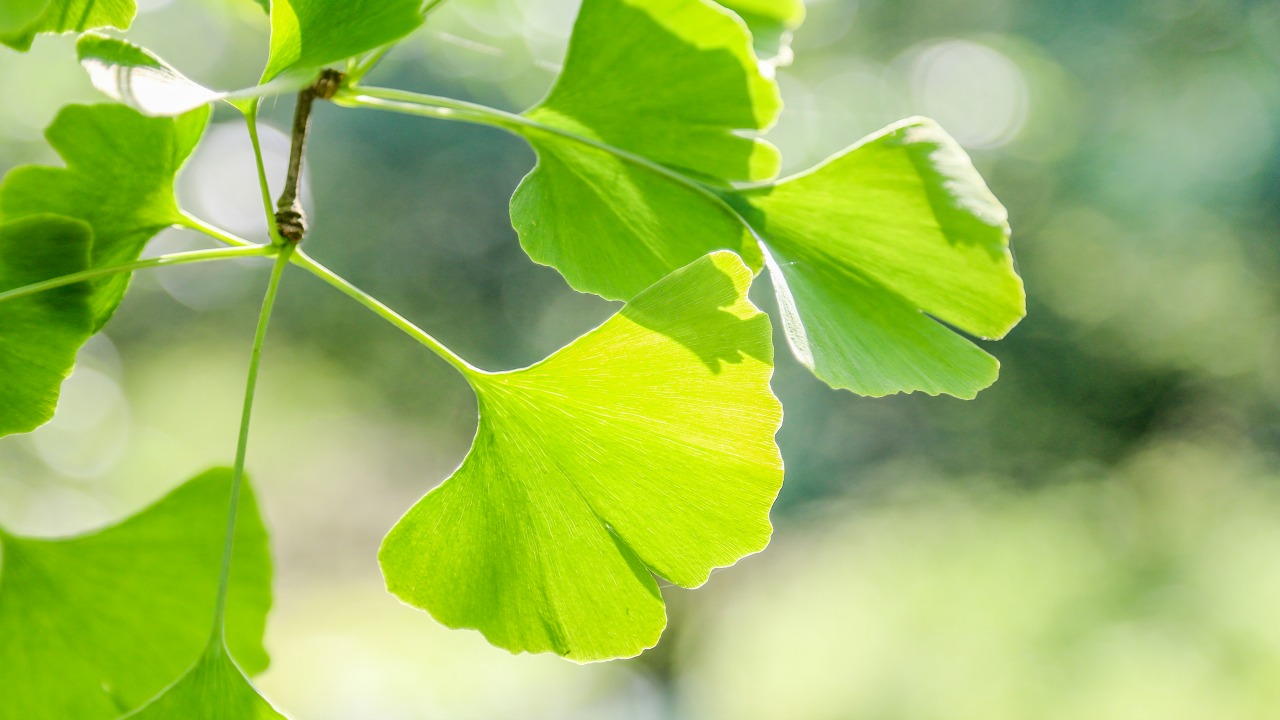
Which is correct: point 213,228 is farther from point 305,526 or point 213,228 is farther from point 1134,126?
point 305,526

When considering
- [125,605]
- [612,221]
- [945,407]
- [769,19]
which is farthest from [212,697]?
[945,407]

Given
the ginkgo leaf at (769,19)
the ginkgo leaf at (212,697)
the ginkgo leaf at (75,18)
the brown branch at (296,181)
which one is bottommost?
the ginkgo leaf at (212,697)

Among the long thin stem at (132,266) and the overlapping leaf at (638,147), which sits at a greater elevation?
the overlapping leaf at (638,147)

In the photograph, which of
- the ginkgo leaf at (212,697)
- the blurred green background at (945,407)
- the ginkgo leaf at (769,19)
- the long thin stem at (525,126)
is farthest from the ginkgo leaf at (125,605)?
the blurred green background at (945,407)

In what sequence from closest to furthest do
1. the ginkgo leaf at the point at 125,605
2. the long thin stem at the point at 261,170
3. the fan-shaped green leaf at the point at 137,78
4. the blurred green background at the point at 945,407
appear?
the fan-shaped green leaf at the point at 137,78 → the long thin stem at the point at 261,170 → the ginkgo leaf at the point at 125,605 → the blurred green background at the point at 945,407

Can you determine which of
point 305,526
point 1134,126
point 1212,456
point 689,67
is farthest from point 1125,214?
point 305,526

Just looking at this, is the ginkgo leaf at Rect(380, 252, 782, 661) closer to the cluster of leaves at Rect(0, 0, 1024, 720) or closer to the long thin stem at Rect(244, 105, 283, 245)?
the cluster of leaves at Rect(0, 0, 1024, 720)

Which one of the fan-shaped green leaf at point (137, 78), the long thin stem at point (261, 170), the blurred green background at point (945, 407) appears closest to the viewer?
the fan-shaped green leaf at point (137, 78)

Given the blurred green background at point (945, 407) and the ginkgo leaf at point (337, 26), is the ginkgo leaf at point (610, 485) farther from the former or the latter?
the blurred green background at point (945, 407)
